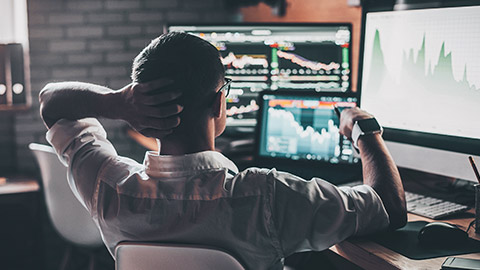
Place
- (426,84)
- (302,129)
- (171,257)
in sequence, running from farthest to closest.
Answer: (302,129)
(426,84)
(171,257)

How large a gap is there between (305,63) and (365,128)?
1087mm

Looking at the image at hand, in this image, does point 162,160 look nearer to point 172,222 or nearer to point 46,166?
point 172,222

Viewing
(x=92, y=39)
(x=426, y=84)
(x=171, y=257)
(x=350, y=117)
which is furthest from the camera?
(x=92, y=39)

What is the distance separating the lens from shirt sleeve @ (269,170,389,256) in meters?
1.03

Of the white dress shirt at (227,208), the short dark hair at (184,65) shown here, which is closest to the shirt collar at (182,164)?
the white dress shirt at (227,208)

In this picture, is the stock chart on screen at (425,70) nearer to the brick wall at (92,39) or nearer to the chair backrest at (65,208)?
the chair backrest at (65,208)

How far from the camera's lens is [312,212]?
1.04 meters

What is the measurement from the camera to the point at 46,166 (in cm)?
227

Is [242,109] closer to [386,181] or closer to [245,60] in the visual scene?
[245,60]

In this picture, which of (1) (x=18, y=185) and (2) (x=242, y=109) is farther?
(1) (x=18, y=185)

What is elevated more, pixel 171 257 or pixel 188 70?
pixel 188 70

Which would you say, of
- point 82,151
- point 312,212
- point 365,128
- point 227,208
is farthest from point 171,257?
point 365,128

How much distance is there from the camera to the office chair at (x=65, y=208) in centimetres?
223

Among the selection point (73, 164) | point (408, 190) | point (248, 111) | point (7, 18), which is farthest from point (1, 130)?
point (408, 190)
